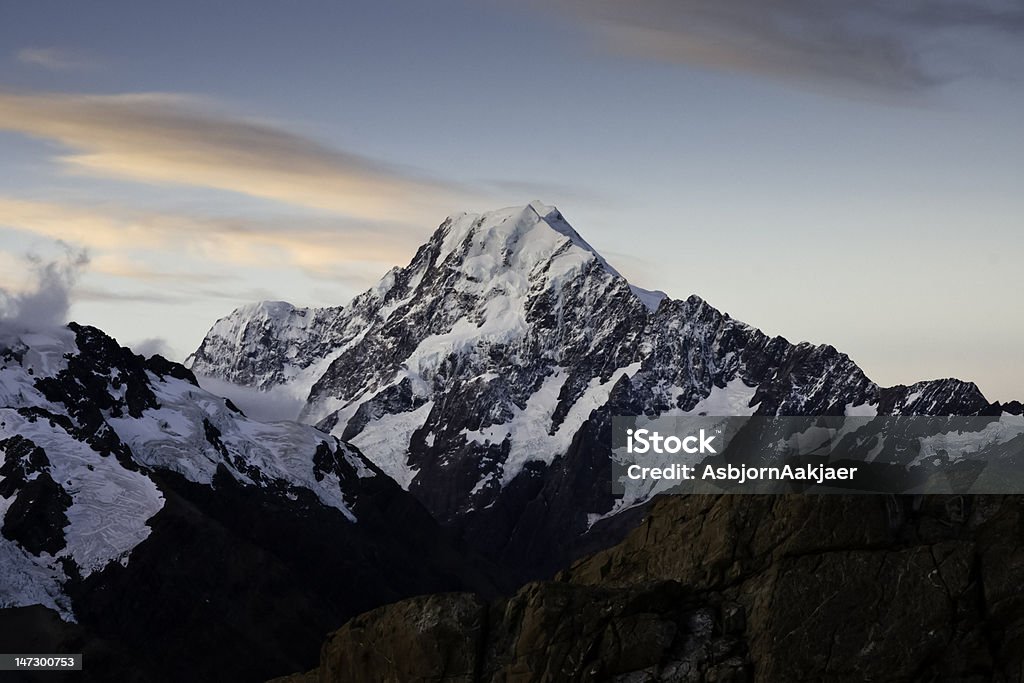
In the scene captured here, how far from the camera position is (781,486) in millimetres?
88812

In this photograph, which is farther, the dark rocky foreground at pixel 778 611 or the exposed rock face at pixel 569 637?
the exposed rock face at pixel 569 637

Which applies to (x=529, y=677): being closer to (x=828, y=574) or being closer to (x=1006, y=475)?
(x=828, y=574)

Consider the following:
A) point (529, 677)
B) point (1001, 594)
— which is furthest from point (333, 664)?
point (1001, 594)

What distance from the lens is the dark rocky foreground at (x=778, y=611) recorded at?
8262 centimetres

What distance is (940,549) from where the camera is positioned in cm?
8406

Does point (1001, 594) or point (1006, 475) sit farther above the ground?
point (1006, 475)

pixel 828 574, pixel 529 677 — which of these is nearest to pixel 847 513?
pixel 828 574

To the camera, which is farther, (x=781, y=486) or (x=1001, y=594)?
(x=781, y=486)

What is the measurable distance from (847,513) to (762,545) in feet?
13.9

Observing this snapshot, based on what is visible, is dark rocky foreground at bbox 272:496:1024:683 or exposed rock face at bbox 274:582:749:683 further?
exposed rock face at bbox 274:582:749:683

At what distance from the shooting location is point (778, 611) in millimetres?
83688

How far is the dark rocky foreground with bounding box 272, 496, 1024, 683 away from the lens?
82.6 meters

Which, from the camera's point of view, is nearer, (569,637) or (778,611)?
(778,611)

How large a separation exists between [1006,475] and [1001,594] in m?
8.53
